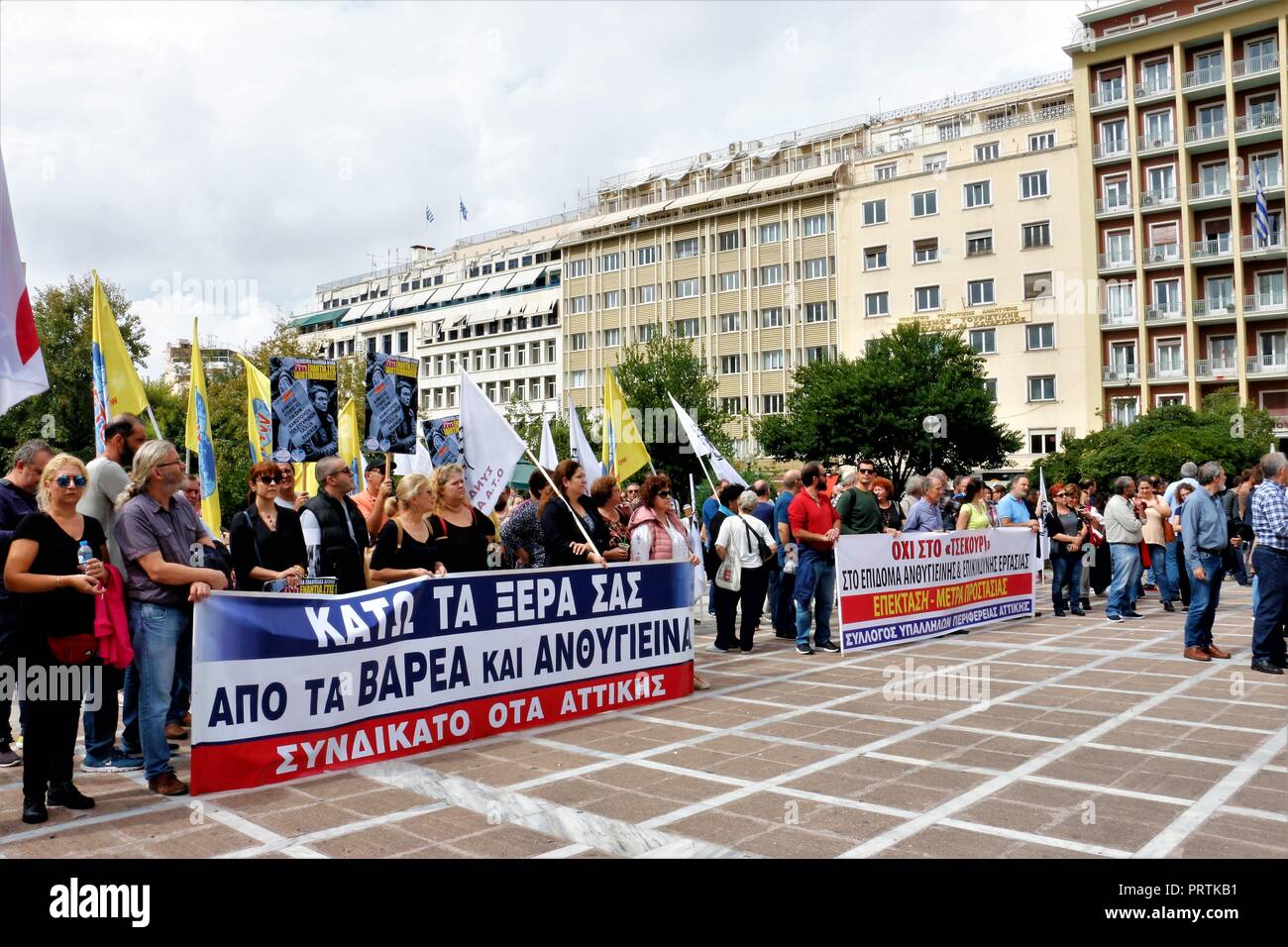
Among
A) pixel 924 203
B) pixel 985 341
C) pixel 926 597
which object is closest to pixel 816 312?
pixel 924 203

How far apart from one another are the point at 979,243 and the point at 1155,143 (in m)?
9.86

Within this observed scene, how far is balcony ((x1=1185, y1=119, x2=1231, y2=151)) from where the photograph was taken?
50906 mm

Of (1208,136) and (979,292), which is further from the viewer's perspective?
(979,292)

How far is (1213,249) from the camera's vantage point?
51.6 meters

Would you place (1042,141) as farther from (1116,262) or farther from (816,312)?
(816,312)

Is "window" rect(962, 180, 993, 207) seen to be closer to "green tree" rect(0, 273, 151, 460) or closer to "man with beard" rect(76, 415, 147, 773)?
"green tree" rect(0, 273, 151, 460)

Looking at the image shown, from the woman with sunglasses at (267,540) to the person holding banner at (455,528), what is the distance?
991 millimetres

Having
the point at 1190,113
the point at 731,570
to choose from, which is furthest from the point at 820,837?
the point at 1190,113

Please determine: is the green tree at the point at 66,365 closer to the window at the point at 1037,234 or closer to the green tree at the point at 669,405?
the green tree at the point at 669,405

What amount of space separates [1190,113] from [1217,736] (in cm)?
5556

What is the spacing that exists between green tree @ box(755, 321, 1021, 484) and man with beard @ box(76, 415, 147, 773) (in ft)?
135

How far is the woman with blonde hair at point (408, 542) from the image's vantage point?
7203 mm

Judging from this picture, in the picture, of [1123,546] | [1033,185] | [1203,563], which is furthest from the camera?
[1033,185]

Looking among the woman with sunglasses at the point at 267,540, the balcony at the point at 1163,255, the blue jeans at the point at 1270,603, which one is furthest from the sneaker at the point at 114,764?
the balcony at the point at 1163,255
